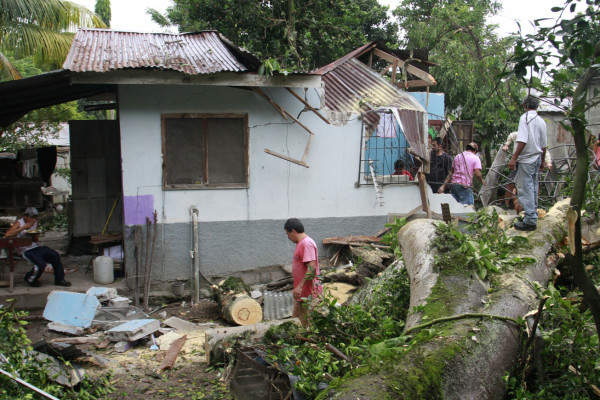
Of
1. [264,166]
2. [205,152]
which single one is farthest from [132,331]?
[264,166]

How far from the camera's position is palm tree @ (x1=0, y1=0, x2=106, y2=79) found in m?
11.8

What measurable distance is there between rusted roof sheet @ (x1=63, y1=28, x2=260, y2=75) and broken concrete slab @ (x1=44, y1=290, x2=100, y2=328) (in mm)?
3132

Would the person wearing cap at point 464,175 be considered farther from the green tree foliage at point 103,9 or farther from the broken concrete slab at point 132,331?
the green tree foliage at point 103,9

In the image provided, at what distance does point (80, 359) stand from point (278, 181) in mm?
4364

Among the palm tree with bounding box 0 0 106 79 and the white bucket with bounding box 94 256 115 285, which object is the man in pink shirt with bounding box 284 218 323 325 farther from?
the palm tree with bounding box 0 0 106 79

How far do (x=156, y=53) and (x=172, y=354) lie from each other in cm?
456

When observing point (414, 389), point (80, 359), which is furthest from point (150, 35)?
point (414, 389)

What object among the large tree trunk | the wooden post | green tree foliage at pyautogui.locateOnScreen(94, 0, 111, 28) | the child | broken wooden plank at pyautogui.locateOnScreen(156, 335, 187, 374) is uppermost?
green tree foliage at pyautogui.locateOnScreen(94, 0, 111, 28)

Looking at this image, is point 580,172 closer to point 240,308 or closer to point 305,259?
point 305,259

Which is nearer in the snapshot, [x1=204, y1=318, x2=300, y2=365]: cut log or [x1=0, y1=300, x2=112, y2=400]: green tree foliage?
[x1=0, y1=300, x2=112, y2=400]: green tree foliage

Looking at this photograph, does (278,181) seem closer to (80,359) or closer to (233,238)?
(233,238)

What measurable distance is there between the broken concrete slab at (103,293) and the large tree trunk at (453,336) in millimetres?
4872

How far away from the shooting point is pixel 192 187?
28.2 feet

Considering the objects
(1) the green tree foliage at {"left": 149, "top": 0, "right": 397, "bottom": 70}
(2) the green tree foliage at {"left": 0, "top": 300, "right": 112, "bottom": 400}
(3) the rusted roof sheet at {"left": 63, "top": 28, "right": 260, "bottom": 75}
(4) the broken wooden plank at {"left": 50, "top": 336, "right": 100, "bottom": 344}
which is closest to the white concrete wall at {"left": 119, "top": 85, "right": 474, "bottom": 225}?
(3) the rusted roof sheet at {"left": 63, "top": 28, "right": 260, "bottom": 75}
